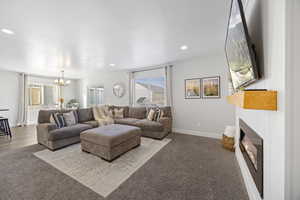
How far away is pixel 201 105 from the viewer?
149 inches

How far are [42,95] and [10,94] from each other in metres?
1.18

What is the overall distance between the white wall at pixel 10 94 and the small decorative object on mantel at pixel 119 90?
4.42m

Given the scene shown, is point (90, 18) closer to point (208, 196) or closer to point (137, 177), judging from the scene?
point (137, 177)

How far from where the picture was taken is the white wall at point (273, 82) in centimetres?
67

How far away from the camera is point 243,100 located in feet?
2.71

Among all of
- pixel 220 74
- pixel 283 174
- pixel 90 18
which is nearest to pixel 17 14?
pixel 90 18

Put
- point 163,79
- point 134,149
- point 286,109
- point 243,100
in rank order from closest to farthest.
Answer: point 286,109
point 243,100
point 134,149
point 163,79

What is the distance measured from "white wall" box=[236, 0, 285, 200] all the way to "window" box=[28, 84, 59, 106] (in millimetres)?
8533

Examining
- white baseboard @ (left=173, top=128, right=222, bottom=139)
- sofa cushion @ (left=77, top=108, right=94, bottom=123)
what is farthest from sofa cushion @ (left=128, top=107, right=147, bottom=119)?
sofa cushion @ (left=77, top=108, right=94, bottom=123)

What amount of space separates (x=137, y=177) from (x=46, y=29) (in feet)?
9.88

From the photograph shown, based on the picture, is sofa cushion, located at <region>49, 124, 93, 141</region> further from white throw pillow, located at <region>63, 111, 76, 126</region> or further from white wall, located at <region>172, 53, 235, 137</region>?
white wall, located at <region>172, 53, 235, 137</region>

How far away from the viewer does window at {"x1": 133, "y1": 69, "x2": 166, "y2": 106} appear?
183 inches

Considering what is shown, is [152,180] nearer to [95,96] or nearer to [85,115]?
[85,115]

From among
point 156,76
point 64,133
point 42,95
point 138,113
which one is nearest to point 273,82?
point 64,133
